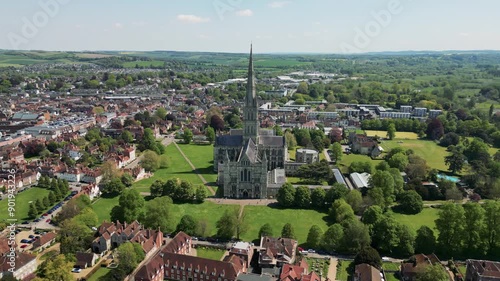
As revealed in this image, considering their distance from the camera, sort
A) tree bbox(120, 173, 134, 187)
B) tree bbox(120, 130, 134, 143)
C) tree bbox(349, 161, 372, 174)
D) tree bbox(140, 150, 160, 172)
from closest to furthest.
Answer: tree bbox(120, 173, 134, 187) → tree bbox(349, 161, 372, 174) → tree bbox(140, 150, 160, 172) → tree bbox(120, 130, 134, 143)

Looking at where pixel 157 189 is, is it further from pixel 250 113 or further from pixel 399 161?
pixel 399 161

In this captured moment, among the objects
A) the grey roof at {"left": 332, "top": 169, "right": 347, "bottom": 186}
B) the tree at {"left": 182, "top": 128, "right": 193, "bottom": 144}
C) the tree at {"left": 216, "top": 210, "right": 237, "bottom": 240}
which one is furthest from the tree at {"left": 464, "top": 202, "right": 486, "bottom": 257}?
the tree at {"left": 182, "top": 128, "right": 193, "bottom": 144}

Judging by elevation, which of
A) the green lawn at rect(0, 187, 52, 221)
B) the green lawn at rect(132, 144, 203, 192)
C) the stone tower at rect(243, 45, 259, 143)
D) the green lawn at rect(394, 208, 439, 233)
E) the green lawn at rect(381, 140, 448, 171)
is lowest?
the green lawn at rect(0, 187, 52, 221)

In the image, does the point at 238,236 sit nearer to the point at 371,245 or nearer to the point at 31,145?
the point at 371,245

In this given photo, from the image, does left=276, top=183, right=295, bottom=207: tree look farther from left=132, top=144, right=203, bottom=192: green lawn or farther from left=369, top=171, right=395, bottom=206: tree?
left=132, top=144, right=203, bottom=192: green lawn

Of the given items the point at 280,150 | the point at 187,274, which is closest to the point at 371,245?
the point at 187,274

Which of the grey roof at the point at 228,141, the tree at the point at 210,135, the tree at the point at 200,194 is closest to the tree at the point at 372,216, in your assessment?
the tree at the point at 200,194

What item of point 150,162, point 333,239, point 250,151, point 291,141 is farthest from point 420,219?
point 150,162
